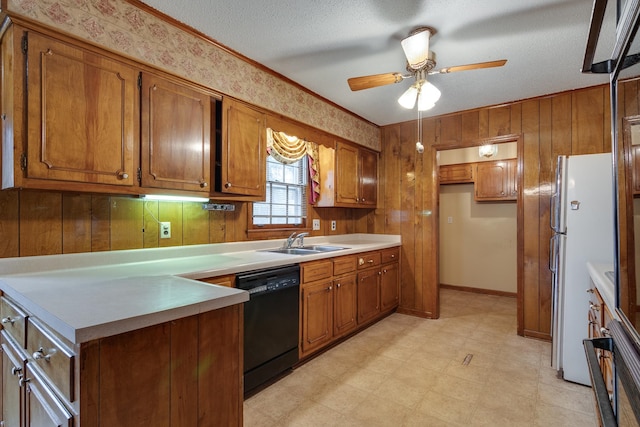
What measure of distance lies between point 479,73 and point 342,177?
1.63 meters

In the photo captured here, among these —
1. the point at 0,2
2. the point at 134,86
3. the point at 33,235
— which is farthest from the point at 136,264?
the point at 0,2

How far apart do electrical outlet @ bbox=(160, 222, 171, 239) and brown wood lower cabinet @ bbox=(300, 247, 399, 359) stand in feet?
3.33

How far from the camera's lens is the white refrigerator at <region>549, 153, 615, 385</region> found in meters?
2.24

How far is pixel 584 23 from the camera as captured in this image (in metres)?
1.98

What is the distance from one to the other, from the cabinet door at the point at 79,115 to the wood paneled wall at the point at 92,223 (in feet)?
1.04

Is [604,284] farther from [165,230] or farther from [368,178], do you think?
[368,178]

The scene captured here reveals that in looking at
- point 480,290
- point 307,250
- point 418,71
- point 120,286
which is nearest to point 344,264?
point 307,250

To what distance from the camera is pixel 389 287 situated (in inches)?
148

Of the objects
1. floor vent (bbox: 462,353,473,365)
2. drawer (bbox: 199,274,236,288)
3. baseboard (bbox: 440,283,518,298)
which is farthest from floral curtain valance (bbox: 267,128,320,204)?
baseboard (bbox: 440,283,518,298)

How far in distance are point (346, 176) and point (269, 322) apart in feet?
6.47

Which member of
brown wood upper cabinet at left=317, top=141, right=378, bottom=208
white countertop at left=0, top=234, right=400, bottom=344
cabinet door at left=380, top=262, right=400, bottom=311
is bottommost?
cabinet door at left=380, top=262, right=400, bottom=311

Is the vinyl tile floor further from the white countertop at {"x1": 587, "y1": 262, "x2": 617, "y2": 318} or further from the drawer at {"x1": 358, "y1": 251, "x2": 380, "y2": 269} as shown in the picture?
the white countertop at {"x1": 587, "y1": 262, "x2": 617, "y2": 318}

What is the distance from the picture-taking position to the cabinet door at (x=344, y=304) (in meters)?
2.89

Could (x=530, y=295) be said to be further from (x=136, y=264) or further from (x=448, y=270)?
(x=136, y=264)
